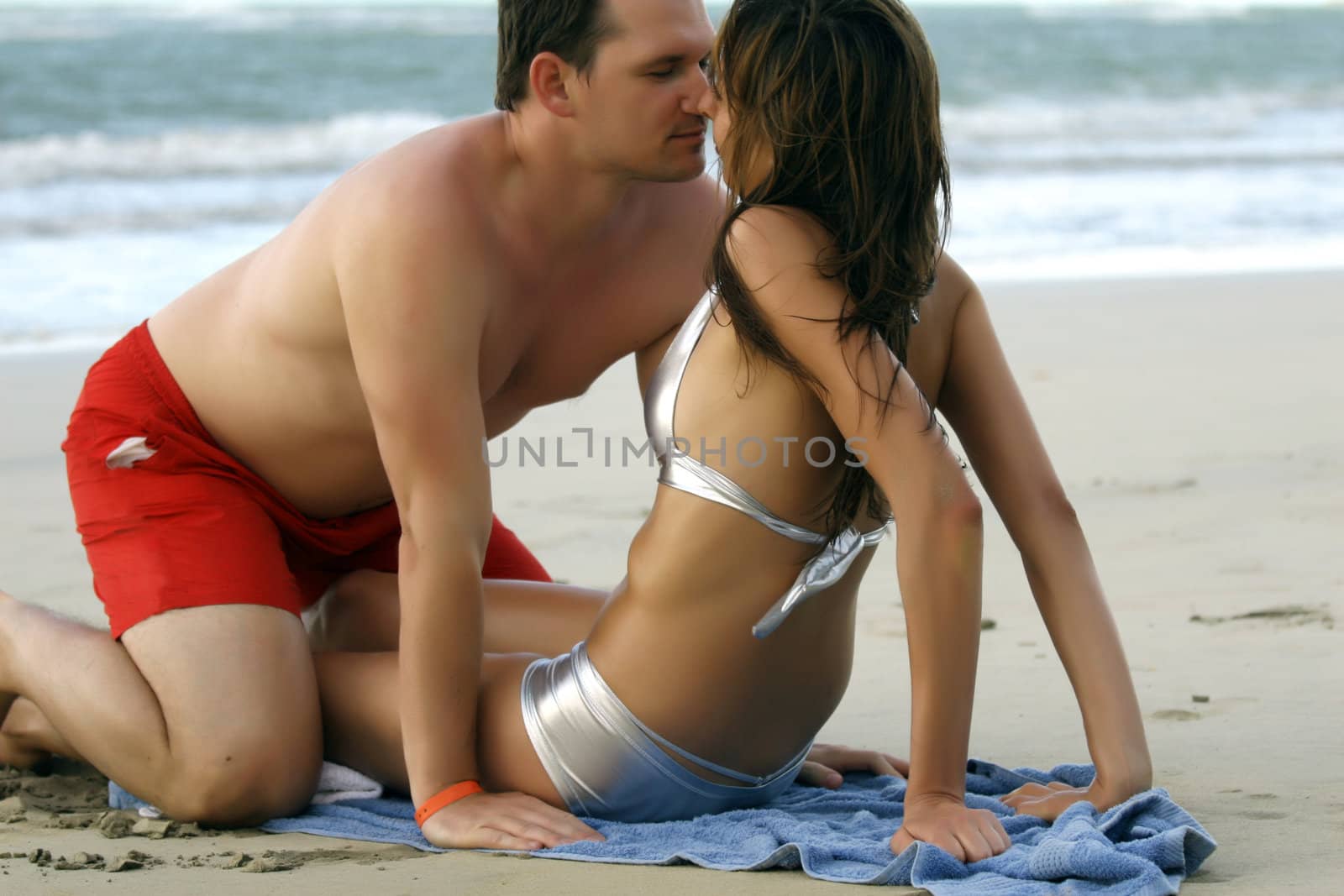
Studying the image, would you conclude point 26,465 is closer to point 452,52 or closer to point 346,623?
point 346,623

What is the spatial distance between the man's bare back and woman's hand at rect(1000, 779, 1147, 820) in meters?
1.18

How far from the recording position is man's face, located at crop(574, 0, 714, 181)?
8.88ft

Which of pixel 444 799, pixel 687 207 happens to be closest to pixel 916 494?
pixel 444 799

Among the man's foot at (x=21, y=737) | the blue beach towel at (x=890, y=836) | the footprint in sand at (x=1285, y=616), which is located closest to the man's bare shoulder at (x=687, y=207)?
the blue beach towel at (x=890, y=836)

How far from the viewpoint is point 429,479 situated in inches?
98.6

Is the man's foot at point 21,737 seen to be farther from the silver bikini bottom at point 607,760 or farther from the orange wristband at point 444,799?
Answer: the silver bikini bottom at point 607,760

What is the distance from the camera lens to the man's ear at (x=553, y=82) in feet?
9.04

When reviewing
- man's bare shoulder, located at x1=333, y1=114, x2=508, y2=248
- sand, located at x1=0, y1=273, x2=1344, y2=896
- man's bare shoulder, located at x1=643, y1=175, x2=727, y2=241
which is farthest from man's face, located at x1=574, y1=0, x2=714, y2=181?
sand, located at x1=0, y1=273, x2=1344, y2=896

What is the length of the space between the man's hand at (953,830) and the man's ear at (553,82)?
1340 millimetres

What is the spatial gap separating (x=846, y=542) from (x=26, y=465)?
12.3 feet

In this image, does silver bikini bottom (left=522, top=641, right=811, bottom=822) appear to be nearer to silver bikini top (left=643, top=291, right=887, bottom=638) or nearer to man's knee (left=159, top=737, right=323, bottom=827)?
silver bikini top (left=643, top=291, right=887, bottom=638)

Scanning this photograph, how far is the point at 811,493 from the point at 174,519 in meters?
1.29

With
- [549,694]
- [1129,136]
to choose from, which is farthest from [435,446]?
[1129,136]

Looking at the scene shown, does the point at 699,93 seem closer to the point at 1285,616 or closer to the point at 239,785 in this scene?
the point at 239,785
